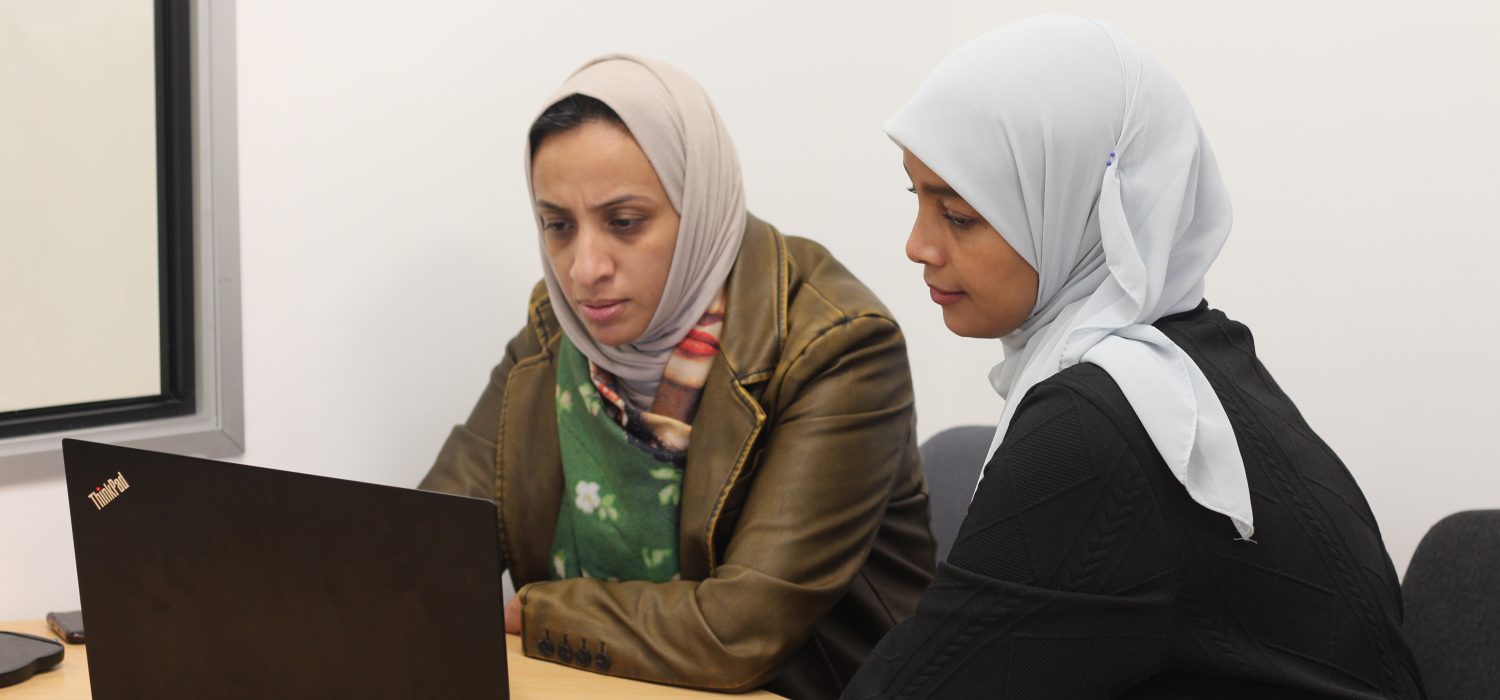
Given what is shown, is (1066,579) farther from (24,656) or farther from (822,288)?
(24,656)

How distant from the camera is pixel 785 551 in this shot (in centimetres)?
159

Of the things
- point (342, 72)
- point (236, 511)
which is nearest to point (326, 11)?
point (342, 72)

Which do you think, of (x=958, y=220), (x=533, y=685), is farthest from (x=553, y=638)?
(x=958, y=220)

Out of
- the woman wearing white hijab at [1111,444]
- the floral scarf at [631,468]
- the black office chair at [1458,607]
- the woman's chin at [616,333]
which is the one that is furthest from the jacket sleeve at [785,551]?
the black office chair at [1458,607]

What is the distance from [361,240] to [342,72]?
10.4 inches

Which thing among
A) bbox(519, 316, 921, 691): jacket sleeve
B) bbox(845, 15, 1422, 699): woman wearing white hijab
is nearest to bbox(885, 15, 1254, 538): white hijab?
bbox(845, 15, 1422, 699): woman wearing white hijab

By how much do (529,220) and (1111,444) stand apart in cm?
146

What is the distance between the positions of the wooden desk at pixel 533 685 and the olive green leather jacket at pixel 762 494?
0.07 ft

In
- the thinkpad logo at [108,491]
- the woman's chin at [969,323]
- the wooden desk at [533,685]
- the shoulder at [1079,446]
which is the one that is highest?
the woman's chin at [969,323]

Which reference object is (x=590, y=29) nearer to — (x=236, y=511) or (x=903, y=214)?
(x=903, y=214)

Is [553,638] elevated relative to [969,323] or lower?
lower

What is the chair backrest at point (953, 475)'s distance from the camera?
87.0 inches

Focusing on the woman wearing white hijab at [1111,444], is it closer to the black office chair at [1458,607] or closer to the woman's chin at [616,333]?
the black office chair at [1458,607]

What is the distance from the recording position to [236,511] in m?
1.12
